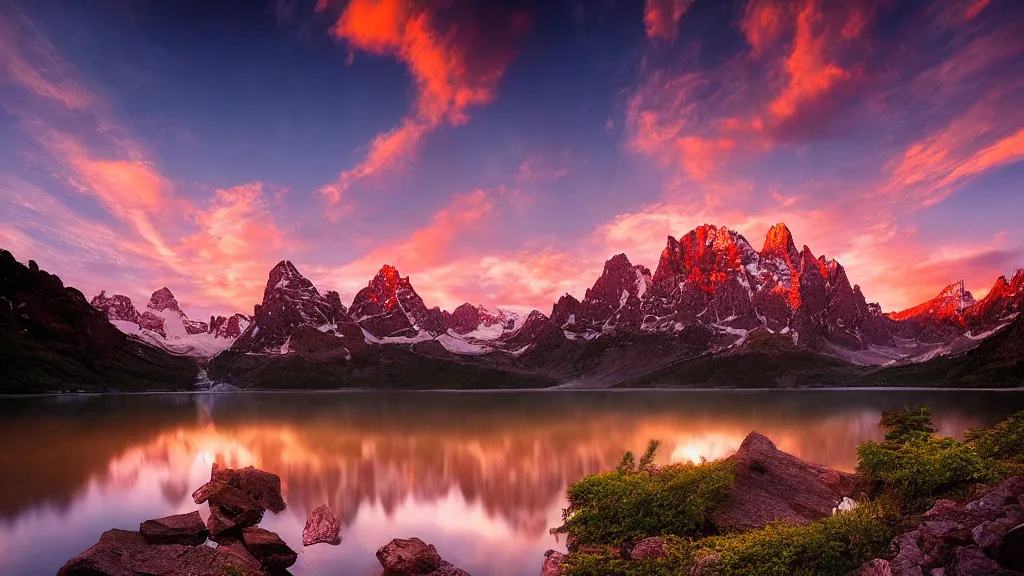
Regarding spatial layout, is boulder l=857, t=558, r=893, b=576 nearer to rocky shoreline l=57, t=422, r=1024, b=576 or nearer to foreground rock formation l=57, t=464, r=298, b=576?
rocky shoreline l=57, t=422, r=1024, b=576

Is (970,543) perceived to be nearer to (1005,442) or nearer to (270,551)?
(1005,442)

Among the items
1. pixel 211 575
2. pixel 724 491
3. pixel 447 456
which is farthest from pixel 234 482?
pixel 724 491

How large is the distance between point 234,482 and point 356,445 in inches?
1246

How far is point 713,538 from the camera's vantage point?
20.3 metres

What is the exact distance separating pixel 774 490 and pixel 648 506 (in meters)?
8.41

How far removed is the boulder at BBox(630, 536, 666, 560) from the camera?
65.0ft

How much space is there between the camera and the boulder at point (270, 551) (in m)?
25.2

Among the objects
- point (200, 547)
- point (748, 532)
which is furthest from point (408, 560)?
point (748, 532)

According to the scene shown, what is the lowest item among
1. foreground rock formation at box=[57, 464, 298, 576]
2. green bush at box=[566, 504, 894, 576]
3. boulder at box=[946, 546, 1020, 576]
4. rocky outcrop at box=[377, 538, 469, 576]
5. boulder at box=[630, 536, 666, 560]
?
rocky outcrop at box=[377, 538, 469, 576]

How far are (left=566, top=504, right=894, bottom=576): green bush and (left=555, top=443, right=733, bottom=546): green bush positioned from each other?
2.66 metres

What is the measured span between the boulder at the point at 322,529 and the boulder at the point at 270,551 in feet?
8.75

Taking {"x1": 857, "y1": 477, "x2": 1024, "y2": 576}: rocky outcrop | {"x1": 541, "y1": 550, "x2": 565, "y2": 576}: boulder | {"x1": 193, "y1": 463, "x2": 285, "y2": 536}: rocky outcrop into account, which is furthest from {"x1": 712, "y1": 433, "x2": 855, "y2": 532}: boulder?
{"x1": 193, "y1": 463, "x2": 285, "y2": 536}: rocky outcrop

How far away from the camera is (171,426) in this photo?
9419 cm

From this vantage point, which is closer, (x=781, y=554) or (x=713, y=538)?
(x=781, y=554)
